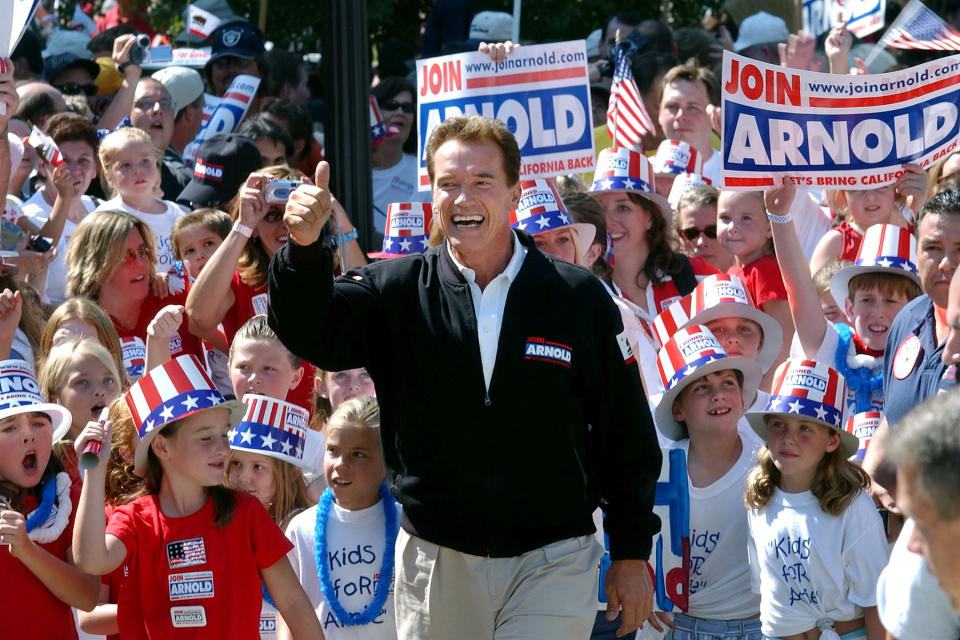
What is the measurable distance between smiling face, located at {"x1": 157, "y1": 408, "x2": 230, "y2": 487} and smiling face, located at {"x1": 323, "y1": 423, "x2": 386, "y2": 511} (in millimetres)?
546

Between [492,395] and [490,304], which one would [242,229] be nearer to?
[490,304]

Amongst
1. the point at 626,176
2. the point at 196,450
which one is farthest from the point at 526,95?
the point at 196,450

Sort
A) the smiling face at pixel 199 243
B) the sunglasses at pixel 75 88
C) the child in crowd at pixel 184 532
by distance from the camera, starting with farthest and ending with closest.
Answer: the sunglasses at pixel 75 88, the smiling face at pixel 199 243, the child in crowd at pixel 184 532

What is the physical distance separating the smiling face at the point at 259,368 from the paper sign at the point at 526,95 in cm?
155

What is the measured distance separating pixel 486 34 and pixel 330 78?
607 cm

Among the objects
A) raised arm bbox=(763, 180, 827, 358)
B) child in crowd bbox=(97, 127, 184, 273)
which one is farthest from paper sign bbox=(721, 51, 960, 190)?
child in crowd bbox=(97, 127, 184, 273)

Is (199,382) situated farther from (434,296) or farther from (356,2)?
(356,2)

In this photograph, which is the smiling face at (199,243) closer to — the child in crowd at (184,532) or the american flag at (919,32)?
the child in crowd at (184,532)

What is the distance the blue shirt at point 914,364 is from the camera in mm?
4945

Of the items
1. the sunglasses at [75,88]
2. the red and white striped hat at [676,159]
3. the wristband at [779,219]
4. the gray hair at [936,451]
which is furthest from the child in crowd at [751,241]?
the sunglasses at [75,88]

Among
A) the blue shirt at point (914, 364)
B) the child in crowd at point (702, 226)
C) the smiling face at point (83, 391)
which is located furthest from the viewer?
the child in crowd at point (702, 226)

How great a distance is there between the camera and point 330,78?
25.3ft

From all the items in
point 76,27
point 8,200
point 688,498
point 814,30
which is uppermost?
point 76,27

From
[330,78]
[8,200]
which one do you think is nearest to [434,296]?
[330,78]
